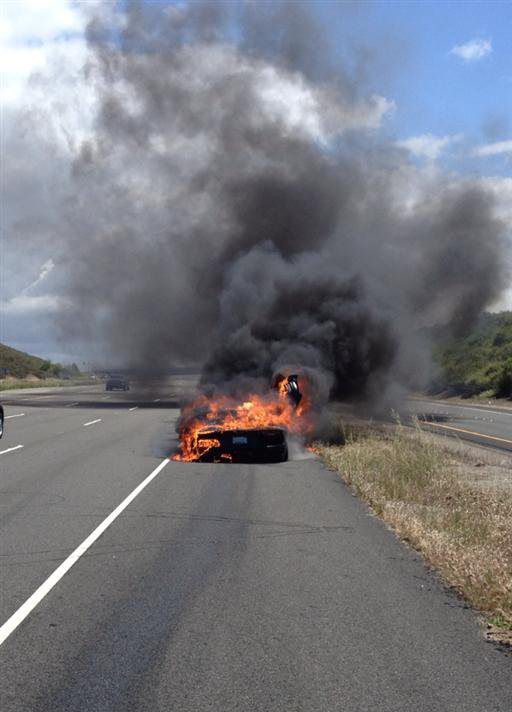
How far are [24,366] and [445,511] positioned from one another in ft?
387

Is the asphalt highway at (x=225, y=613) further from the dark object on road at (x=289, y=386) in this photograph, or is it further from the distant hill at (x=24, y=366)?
the distant hill at (x=24, y=366)

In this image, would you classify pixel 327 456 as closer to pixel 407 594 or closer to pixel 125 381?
pixel 407 594

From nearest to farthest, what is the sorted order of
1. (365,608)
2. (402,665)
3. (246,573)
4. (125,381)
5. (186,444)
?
(402,665)
(365,608)
(246,573)
(186,444)
(125,381)

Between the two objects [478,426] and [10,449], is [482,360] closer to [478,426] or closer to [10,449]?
[478,426]

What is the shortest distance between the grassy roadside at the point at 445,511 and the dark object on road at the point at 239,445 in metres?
1.17

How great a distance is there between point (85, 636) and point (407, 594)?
251 cm

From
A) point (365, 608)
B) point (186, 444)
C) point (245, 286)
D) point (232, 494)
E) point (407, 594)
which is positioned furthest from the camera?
point (245, 286)

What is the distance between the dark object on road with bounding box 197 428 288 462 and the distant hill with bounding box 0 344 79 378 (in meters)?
95.7

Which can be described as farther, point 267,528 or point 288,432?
point 288,432

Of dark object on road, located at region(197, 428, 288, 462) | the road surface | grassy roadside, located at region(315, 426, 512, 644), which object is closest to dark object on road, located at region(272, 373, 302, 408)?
grassy roadside, located at region(315, 426, 512, 644)

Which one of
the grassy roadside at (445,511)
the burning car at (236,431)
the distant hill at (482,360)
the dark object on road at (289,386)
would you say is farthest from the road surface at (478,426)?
the distant hill at (482,360)

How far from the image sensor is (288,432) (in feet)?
56.4

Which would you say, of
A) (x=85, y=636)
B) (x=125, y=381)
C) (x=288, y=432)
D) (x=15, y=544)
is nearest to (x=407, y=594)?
(x=85, y=636)

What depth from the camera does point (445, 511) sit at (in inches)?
375
